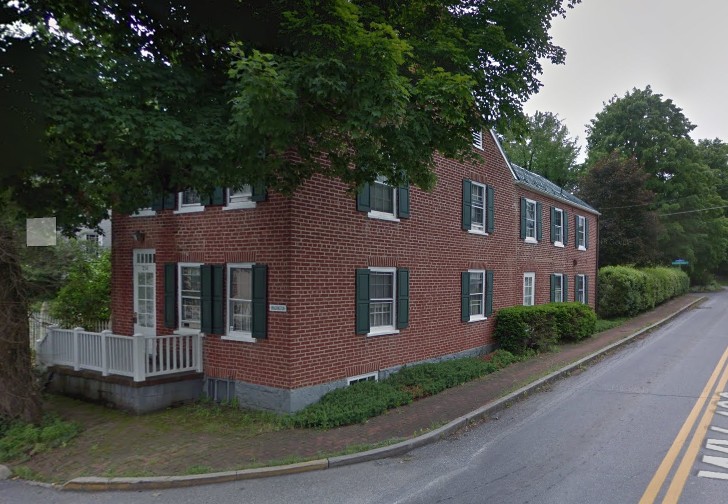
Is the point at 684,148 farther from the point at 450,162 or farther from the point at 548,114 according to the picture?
the point at 450,162

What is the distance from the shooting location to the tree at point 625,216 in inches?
1275

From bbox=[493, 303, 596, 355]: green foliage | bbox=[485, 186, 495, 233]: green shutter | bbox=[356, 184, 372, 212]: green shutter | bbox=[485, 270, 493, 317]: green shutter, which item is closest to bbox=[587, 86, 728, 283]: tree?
bbox=[493, 303, 596, 355]: green foliage

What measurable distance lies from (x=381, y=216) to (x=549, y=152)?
38751 mm

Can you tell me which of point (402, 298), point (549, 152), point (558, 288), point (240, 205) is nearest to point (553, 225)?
point (558, 288)

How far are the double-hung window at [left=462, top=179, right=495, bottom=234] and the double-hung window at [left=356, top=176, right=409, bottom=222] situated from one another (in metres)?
3.47

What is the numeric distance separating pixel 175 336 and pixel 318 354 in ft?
9.24

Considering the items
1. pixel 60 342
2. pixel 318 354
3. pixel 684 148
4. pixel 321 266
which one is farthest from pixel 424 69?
pixel 684 148

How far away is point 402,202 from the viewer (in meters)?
11.4

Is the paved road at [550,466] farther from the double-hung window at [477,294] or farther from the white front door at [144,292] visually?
the white front door at [144,292]

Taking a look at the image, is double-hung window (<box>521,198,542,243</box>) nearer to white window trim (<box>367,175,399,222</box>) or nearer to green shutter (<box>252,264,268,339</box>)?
white window trim (<box>367,175,399,222</box>)

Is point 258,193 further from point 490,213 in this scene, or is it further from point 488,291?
point 488,291

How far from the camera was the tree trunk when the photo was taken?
8.01 meters

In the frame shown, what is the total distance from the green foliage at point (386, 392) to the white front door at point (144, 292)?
15.8ft

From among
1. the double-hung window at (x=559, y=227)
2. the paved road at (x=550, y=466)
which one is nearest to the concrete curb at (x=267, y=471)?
the paved road at (x=550, y=466)
